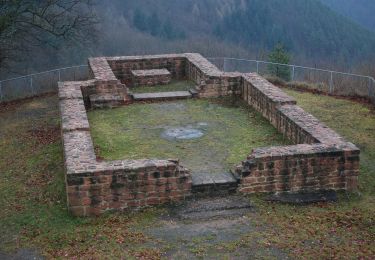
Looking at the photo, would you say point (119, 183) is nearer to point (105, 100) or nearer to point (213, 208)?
point (213, 208)

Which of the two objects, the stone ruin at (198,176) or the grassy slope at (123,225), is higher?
the stone ruin at (198,176)

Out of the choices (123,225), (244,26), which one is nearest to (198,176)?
(123,225)

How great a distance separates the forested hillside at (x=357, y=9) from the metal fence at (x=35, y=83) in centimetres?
10414

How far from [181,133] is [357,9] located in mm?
119753

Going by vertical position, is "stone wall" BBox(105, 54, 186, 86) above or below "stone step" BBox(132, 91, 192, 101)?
above

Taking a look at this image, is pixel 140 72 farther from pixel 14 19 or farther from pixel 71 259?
pixel 71 259

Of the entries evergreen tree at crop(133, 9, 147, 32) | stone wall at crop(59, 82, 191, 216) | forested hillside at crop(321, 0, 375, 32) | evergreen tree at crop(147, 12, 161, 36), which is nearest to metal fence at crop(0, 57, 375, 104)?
stone wall at crop(59, 82, 191, 216)

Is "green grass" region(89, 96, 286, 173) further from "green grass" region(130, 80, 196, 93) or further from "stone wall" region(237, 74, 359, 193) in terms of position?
"green grass" region(130, 80, 196, 93)

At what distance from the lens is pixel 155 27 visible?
7262cm

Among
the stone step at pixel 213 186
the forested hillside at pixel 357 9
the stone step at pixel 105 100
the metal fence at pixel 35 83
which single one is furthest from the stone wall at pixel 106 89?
the forested hillside at pixel 357 9

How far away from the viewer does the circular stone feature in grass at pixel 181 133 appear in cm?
1254

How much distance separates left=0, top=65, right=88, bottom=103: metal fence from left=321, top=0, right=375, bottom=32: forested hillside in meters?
104

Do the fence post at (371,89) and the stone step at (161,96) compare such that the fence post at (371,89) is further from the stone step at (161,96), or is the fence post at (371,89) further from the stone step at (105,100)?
the stone step at (105,100)

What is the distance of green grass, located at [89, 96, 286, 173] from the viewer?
36.9 feet
